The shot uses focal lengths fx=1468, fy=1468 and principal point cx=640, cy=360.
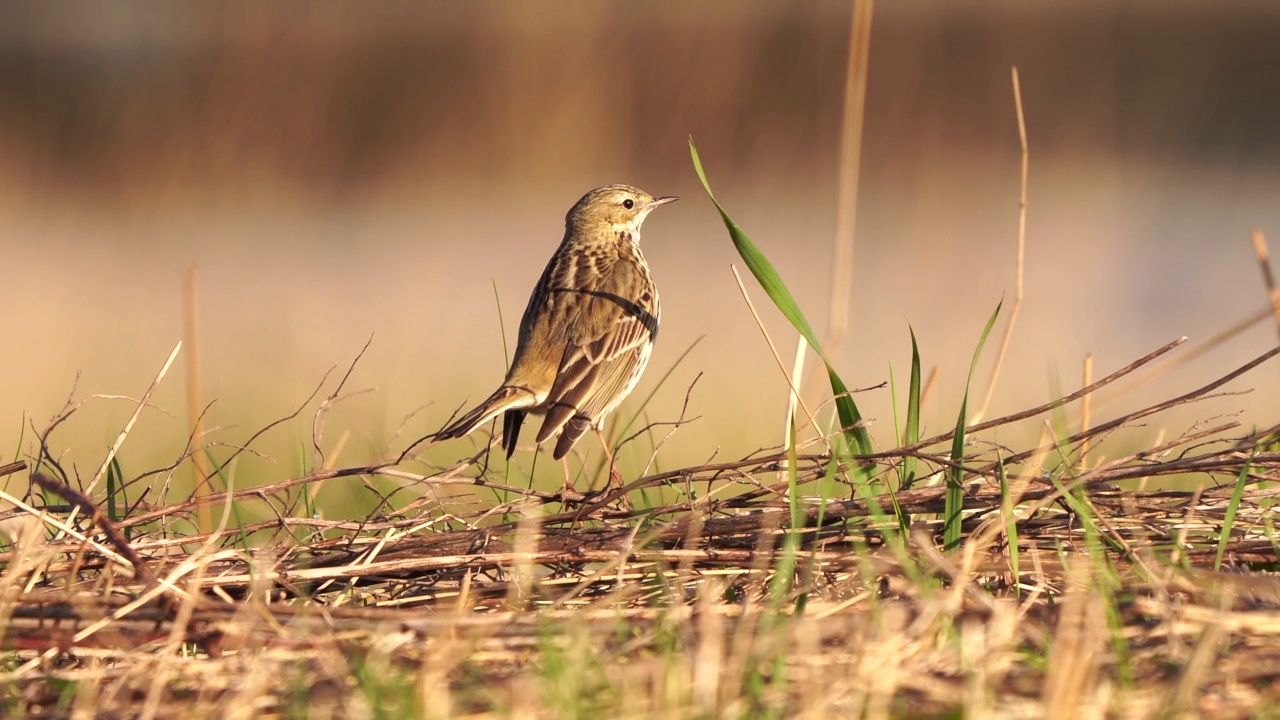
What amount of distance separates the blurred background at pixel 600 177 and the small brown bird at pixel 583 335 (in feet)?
7.20

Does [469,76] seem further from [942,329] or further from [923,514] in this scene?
[923,514]

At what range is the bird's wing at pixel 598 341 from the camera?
5273 millimetres

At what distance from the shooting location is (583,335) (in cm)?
554

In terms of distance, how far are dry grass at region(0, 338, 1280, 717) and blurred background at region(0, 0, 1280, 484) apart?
4767mm

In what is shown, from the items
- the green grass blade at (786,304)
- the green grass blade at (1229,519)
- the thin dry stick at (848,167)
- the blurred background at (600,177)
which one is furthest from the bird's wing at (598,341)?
the blurred background at (600,177)

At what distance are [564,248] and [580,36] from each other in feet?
21.4

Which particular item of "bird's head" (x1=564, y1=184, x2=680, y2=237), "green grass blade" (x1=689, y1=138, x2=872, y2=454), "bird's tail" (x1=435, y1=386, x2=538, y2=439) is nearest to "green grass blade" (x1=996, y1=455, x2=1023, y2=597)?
"green grass blade" (x1=689, y1=138, x2=872, y2=454)

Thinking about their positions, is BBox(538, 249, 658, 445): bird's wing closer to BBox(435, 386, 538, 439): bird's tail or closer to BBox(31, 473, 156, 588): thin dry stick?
BBox(435, 386, 538, 439): bird's tail

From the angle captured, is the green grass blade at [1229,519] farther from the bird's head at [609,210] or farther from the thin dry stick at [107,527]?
the bird's head at [609,210]

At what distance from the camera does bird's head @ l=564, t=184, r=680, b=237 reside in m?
6.33

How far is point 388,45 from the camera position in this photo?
43.1ft

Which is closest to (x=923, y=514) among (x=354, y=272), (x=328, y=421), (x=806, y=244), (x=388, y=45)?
(x=328, y=421)

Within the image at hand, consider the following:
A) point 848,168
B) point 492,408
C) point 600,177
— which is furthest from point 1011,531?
point 600,177

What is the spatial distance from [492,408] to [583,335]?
2.31ft
